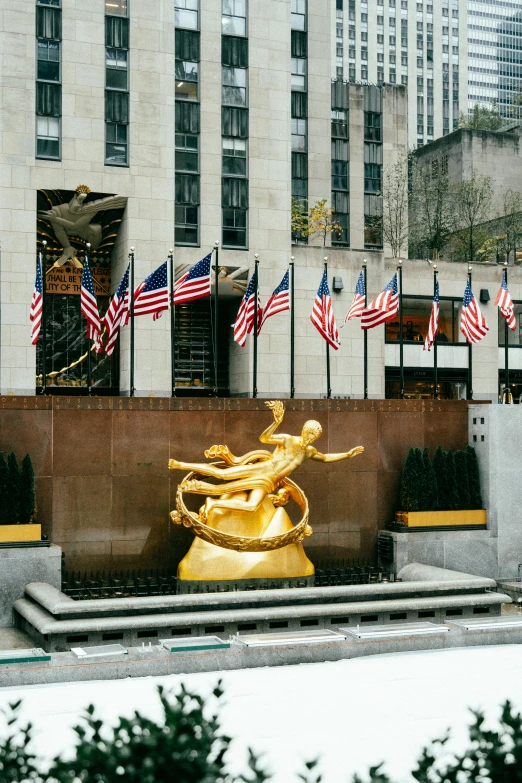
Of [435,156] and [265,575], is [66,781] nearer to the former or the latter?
[265,575]

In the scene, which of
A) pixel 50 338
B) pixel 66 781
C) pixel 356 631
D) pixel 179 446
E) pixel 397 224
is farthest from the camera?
pixel 397 224

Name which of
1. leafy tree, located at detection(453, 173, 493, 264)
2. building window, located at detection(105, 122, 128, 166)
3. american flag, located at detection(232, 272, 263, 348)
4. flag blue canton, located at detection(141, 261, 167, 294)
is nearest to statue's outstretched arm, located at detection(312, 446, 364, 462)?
american flag, located at detection(232, 272, 263, 348)

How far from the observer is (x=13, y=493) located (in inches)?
829

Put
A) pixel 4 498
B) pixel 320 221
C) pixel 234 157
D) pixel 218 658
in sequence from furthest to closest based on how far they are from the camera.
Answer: pixel 320 221
pixel 234 157
pixel 4 498
pixel 218 658

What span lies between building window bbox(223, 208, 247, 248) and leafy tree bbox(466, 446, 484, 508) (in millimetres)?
18795

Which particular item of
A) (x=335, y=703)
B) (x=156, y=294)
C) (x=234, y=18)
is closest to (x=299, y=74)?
(x=234, y=18)

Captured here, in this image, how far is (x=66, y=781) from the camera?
589 centimetres

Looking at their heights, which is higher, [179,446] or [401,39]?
[401,39]

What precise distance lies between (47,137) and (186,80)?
652 centimetres

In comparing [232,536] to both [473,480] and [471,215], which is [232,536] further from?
[471,215]

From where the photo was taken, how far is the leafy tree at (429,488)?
24.6 meters

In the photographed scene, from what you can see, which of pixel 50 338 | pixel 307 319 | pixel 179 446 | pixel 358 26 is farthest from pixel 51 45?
pixel 358 26

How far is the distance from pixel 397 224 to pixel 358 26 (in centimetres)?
9090

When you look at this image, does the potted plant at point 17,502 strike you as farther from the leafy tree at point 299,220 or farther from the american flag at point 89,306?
the leafy tree at point 299,220
